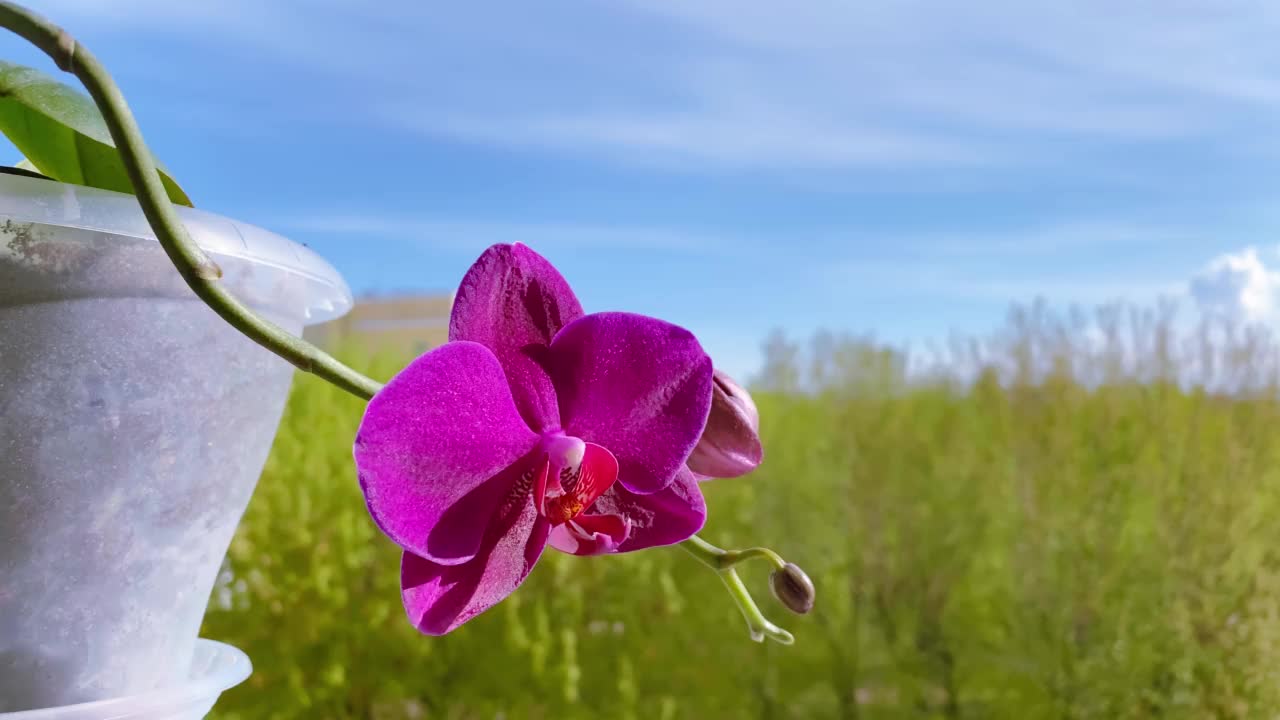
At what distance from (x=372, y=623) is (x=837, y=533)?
29.4 inches

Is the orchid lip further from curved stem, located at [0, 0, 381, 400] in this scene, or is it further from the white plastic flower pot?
the white plastic flower pot

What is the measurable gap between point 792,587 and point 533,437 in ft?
0.29

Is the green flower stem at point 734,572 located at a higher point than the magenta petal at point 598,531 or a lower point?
lower

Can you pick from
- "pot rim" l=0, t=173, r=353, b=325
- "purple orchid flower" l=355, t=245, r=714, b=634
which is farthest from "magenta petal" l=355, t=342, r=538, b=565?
"pot rim" l=0, t=173, r=353, b=325

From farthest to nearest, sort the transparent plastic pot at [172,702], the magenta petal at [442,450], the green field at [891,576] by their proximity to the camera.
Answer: the green field at [891,576]
the transparent plastic pot at [172,702]
the magenta petal at [442,450]

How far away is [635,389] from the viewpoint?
259mm

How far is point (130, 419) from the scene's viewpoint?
33 cm

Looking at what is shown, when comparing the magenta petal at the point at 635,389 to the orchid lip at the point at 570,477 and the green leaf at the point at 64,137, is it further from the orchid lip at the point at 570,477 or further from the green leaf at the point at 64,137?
the green leaf at the point at 64,137

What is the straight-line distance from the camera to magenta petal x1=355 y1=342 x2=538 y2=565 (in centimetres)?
23

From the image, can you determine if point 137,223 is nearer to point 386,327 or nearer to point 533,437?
point 533,437

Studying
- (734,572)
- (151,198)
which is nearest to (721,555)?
(734,572)

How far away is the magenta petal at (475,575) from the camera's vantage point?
254 mm

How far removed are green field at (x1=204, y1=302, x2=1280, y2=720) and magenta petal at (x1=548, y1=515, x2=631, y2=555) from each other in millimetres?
1188

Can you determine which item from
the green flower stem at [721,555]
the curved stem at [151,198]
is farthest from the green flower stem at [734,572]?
the curved stem at [151,198]
